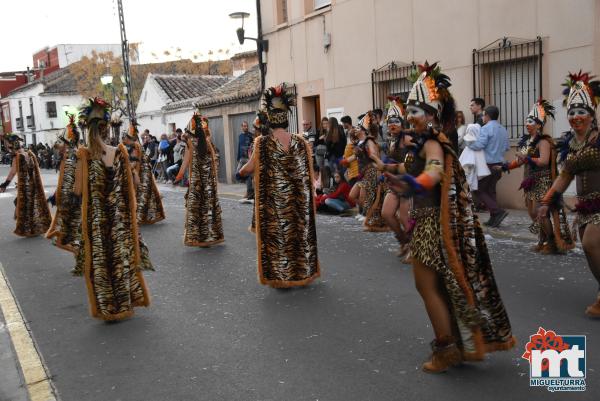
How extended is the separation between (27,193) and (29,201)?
0.15m

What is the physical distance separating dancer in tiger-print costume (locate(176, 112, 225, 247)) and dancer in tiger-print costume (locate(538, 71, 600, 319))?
513cm

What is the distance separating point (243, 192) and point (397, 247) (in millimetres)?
9702

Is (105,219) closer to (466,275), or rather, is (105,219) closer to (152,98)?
(466,275)

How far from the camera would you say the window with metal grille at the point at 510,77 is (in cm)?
1068

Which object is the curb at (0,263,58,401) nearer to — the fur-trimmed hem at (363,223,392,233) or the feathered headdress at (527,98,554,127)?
the fur-trimmed hem at (363,223,392,233)

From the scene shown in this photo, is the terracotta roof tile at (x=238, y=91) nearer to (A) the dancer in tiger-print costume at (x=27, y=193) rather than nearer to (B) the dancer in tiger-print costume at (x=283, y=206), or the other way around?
(A) the dancer in tiger-print costume at (x=27, y=193)

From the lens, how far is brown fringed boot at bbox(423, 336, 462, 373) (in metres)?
3.99

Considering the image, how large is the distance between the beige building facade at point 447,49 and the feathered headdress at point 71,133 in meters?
7.11

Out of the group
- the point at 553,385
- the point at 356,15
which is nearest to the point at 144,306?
the point at 553,385

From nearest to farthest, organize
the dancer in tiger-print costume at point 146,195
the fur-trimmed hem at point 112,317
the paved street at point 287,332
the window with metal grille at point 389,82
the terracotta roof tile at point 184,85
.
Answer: the paved street at point 287,332 → the fur-trimmed hem at point 112,317 → the dancer in tiger-print costume at point 146,195 → the window with metal grille at point 389,82 → the terracotta roof tile at point 184,85

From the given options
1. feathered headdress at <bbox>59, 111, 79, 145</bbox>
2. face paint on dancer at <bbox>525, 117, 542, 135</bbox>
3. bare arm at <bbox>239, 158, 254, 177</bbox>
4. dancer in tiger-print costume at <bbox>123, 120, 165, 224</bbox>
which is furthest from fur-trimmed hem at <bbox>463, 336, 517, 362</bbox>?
dancer in tiger-print costume at <bbox>123, 120, 165, 224</bbox>

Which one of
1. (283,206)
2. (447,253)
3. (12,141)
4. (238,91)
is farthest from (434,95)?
(238,91)

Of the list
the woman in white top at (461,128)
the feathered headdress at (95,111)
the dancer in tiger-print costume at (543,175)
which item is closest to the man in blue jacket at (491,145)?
the woman in white top at (461,128)

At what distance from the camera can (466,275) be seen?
13.1 feet
